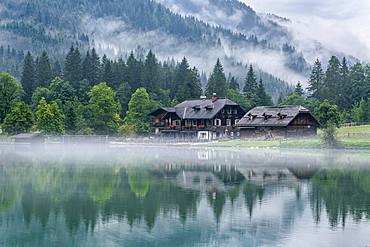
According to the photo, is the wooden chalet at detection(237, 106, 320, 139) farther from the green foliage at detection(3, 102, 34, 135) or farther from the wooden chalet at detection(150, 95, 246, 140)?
the green foliage at detection(3, 102, 34, 135)

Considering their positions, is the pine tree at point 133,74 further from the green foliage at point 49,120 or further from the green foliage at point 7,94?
the green foliage at point 49,120

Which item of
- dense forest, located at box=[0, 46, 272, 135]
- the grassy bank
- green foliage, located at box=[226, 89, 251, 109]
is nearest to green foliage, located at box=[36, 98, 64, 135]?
dense forest, located at box=[0, 46, 272, 135]

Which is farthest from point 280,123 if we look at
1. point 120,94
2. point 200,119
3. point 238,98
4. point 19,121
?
point 19,121

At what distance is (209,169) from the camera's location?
4934 centimetres

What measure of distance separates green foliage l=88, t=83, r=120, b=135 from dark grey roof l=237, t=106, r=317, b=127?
2074 centimetres

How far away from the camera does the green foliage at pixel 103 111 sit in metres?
98.7

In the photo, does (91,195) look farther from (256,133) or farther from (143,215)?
(256,133)

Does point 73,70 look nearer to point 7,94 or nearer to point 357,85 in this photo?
point 7,94

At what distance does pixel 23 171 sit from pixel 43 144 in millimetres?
43213

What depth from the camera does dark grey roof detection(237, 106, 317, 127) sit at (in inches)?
3723

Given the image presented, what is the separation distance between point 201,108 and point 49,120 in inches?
1051

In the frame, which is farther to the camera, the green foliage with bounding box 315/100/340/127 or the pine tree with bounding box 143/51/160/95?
the pine tree with bounding box 143/51/160/95

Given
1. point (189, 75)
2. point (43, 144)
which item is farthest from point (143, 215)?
point (189, 75)

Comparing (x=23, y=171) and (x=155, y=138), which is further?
(x=155, y=138)
